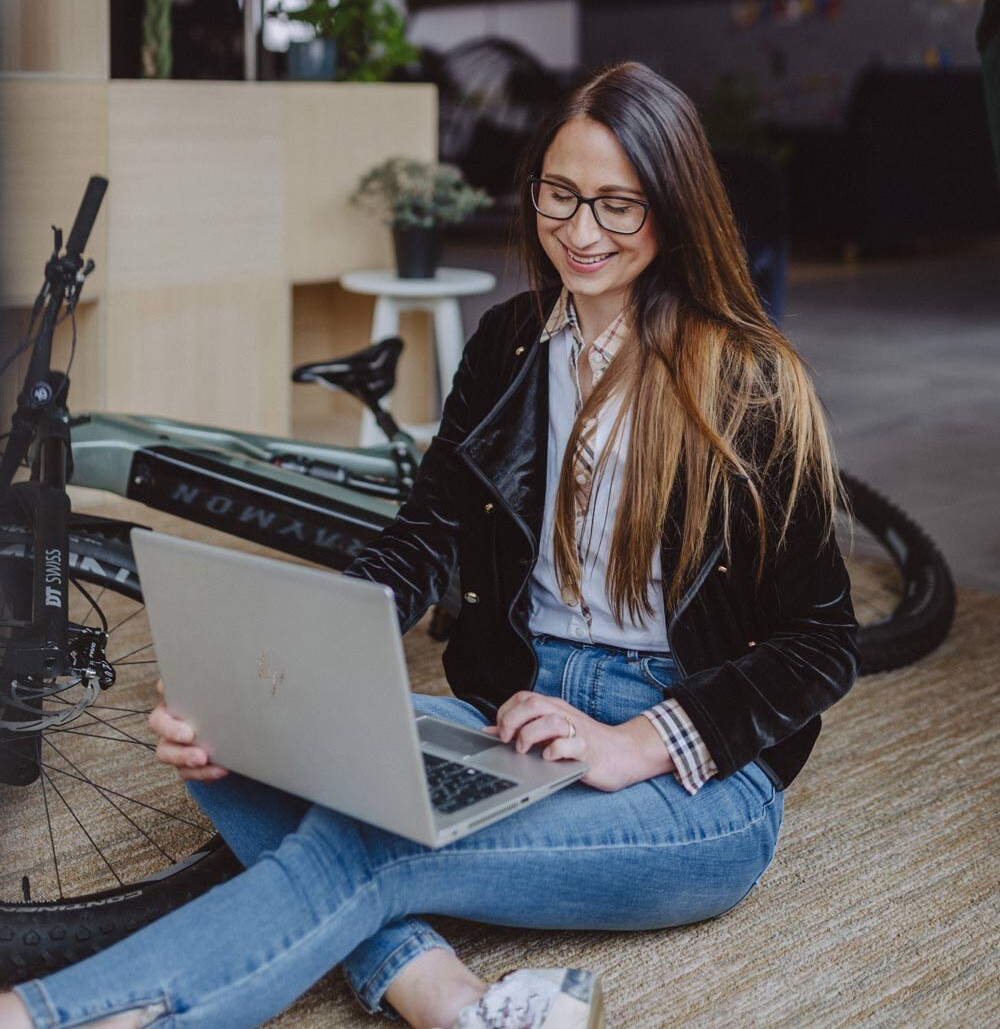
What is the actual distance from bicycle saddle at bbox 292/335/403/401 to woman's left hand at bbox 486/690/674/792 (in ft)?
4.11

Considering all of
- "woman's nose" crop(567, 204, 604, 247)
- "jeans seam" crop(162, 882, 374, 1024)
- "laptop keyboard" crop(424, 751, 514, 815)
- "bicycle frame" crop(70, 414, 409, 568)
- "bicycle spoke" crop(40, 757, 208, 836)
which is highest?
"woman's nose" crop(567, 204, 604, 247)

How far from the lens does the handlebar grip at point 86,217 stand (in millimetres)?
1629

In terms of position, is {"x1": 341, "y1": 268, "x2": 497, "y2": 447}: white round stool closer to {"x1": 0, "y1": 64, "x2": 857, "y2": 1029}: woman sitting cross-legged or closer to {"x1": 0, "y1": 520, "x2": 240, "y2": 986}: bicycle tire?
{"x1": 0, "y1": 520, "x2": 240, "y2": 986}: bicycle tire

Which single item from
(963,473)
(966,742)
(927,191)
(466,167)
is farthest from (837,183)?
(966,742)

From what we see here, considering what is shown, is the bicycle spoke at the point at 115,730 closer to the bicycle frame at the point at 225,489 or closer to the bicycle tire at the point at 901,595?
the bicycle frame at the point at 225,489

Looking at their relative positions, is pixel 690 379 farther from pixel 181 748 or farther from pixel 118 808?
pixel 118 808

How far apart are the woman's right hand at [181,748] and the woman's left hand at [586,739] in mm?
266

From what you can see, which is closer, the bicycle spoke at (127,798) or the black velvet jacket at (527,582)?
the black velvet jacket at (527,582)

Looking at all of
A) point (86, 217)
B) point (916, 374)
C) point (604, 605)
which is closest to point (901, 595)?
point (604, 605)

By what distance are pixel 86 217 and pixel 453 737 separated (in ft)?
2.46

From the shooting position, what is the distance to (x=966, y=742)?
2195 mm

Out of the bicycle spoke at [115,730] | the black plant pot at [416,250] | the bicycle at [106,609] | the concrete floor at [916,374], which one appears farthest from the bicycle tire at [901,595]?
the black plant pot at [416,250]

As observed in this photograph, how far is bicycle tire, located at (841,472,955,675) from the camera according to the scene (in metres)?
2.47

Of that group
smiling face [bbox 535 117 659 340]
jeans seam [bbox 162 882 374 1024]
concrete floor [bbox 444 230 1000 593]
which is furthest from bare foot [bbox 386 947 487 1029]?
concrete floor [bbox 444 230 1000 593]
